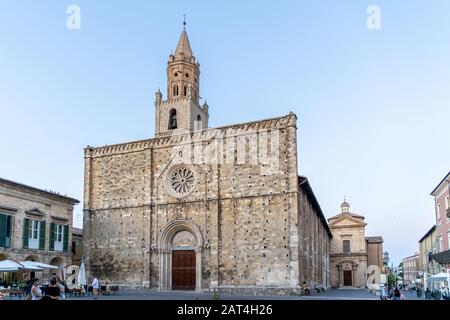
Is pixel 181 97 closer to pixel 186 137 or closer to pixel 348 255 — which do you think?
pixel 186 137

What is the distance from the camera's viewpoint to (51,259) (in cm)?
3130

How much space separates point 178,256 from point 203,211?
3.55 metres

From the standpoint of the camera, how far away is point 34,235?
96.9 feet

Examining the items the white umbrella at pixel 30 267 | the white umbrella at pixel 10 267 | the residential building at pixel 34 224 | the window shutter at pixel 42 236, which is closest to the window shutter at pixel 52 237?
the residential building at pixel 34 224

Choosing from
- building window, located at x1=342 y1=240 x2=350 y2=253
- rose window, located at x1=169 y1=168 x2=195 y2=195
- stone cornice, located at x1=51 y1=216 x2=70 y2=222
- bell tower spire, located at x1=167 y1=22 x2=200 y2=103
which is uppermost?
bell tower spire, located at x1=167 y1=22 x2=200 y2=103

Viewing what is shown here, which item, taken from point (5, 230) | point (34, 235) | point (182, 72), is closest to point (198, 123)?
point (182, 72)

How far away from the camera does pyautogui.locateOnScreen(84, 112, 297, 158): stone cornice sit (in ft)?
92.0

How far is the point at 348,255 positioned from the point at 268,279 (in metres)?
34.3

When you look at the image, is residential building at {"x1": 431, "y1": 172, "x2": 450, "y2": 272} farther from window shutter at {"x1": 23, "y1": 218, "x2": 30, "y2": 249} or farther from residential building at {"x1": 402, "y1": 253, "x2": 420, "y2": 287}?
residential building at {"x1": 402, "y1": 253, "x2": 420, "y2": 287}

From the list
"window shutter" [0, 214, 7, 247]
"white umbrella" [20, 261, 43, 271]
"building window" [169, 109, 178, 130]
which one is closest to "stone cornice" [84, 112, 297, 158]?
"building window" [169, 109, 178, 130]

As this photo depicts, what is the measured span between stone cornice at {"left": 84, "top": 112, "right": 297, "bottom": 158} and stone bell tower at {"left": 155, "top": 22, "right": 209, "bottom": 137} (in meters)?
7.00

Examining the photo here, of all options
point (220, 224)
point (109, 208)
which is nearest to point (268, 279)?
point (220, 224)

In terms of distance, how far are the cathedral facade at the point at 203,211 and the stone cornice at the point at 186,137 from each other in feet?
0.21
